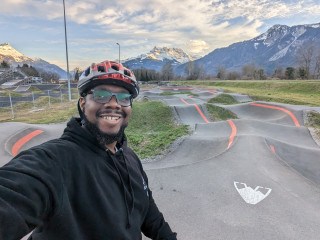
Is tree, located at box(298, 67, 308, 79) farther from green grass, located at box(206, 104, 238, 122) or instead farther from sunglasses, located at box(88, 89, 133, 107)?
sunglasses, located at box(88, 89, 133, 107)

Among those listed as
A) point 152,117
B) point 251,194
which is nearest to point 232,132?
point 251,194

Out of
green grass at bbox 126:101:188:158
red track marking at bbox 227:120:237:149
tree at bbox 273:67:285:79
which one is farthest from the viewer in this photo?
tree at bbox 273:67:285:79

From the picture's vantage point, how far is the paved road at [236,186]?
12.8 ft

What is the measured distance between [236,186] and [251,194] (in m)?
0.48

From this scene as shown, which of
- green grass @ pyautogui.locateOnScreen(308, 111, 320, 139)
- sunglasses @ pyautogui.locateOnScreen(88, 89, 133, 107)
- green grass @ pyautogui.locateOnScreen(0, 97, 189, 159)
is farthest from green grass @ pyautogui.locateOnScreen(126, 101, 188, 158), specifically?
green grass @ pyautogui.locateOnScreen(308, 111, 320, 139)

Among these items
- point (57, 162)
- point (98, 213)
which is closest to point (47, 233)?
point (98, 213)

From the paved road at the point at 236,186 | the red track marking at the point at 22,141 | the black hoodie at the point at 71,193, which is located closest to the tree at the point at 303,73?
the paved road at the point at 236,186

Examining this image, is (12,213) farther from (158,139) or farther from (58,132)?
(58,132)

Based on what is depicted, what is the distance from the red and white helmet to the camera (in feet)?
7.21

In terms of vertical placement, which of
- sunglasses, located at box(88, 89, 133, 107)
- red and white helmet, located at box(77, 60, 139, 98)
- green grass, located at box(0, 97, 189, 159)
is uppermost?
red and white helmet, located at box(77, 60, 139, 98)

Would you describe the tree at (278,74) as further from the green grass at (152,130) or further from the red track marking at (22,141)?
the red track marking at (22,141)

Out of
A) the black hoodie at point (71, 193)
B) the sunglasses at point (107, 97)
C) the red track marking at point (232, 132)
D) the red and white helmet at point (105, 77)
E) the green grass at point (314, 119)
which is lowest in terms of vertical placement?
the red track marking at point (232, 132)

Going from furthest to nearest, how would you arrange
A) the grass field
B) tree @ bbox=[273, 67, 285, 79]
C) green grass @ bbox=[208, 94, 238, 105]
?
tree @ bbox=[273, 67, 285, 79]
green grass @ bbox=[208, 94, 238, 105]
the grass field

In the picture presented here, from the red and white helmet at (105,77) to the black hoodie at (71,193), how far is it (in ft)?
1.78
